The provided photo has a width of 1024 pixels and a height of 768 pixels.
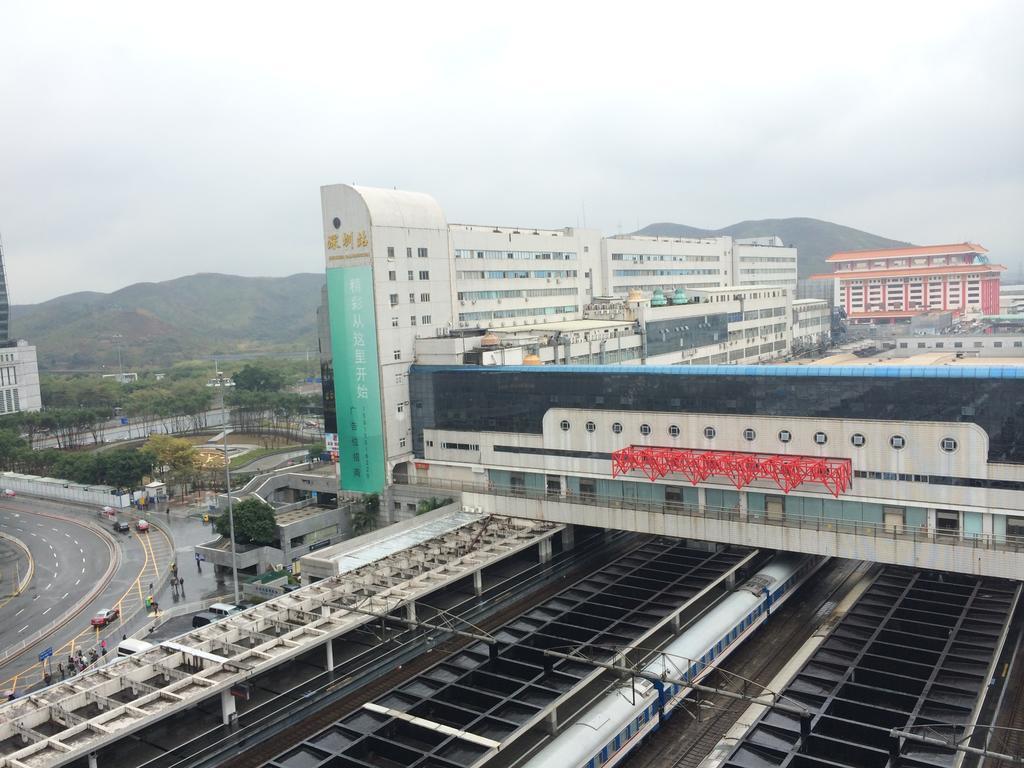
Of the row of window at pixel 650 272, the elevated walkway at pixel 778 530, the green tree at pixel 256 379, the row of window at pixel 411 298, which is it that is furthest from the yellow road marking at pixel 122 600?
the green tree at pixel 256 379

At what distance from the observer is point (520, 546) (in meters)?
39.1

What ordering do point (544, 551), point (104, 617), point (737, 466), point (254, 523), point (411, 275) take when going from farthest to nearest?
1. point (411, 275)
2. point (254, 523)
3. point (544, 551)
4. point (104, 617)
5. point (737, 466)

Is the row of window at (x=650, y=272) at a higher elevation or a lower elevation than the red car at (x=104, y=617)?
higher

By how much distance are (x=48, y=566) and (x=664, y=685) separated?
40.9 metres

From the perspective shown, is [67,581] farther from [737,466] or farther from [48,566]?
[737,466]

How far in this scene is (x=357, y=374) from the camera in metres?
48.9

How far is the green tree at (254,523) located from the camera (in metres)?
45.1

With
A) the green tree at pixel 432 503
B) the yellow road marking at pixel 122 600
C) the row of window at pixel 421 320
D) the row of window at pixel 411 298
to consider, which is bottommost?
the yellow road marking at pixel 122 600

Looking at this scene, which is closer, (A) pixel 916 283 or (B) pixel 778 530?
(B) pixel 778 530

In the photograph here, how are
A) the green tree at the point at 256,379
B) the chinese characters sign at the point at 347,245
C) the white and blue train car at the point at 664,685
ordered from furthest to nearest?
1. the green tree at the point at 256,379
2. the chinese characters sign at the point at 347,245
3. the white and blue train car at the point at 664,685

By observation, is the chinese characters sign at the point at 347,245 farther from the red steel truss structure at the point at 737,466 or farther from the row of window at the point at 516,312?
the red steel truss structure at the point at 737,466

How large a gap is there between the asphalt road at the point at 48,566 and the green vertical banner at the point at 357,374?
16.2 metres

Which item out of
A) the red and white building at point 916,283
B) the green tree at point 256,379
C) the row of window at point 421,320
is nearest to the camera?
the row of window at point 421,320

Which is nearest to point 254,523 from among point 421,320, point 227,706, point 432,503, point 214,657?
point 432,503
